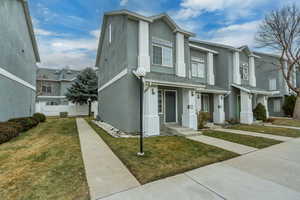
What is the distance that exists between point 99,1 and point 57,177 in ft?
43.9

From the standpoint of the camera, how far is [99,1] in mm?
12133

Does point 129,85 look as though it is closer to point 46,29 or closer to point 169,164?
point 169,164

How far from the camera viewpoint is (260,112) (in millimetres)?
14867

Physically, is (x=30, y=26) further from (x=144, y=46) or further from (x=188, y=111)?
(x=188, y=111)

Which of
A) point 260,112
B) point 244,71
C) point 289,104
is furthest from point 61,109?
point 289,104

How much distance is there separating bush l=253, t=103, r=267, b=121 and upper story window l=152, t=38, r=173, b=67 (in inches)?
437

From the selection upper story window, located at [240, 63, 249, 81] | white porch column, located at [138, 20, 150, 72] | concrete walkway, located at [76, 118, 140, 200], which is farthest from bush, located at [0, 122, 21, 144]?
upper story window, located at [240, 63, 249, 81]

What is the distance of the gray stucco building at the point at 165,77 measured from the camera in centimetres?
886

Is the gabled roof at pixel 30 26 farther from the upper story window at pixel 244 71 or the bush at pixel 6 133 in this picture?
the upper story window at pixel 244 71

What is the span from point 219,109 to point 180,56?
6.56 metres

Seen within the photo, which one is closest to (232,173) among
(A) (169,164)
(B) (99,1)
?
(A) (169,164)

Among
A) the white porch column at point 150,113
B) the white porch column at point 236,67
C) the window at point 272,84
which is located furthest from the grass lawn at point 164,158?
the window at point 272,84

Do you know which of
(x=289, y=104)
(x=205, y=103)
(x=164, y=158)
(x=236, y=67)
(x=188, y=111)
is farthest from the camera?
(x=289, y=104)

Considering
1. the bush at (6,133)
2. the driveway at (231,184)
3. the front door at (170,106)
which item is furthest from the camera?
the front door at (170,106)
